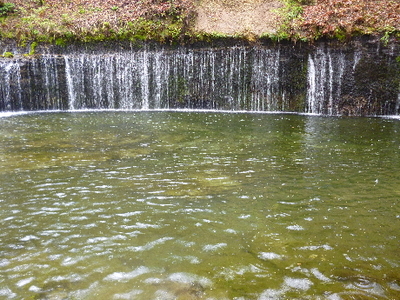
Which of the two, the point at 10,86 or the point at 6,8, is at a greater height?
the point at 6,8

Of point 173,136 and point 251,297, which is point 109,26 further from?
point 251,297

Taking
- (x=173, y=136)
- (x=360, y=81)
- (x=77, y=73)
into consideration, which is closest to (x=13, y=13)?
(x=77, y=73)

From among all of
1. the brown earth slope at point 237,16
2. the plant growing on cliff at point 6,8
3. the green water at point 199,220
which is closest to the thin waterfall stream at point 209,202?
the green water at point 199,220

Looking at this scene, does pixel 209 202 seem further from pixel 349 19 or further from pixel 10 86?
pixel 10 86

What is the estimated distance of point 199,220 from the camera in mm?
4875

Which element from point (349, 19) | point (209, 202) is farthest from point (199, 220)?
point (349, 19)

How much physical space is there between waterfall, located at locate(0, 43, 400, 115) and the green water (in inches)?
301

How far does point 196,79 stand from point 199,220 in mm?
14310

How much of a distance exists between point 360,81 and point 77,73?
1432cm

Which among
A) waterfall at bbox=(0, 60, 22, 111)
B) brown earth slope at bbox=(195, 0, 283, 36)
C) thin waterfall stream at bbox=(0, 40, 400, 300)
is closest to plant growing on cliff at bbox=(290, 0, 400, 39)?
thin waterfall stream at bbox=(0, 40, 400, 300)

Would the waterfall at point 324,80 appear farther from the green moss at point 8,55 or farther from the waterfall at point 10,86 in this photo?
the green moss at point 8,55

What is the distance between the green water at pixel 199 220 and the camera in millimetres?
3453

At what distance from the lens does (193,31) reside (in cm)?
1828

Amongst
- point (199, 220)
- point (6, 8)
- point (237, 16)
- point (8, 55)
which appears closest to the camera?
point (199, 220)
